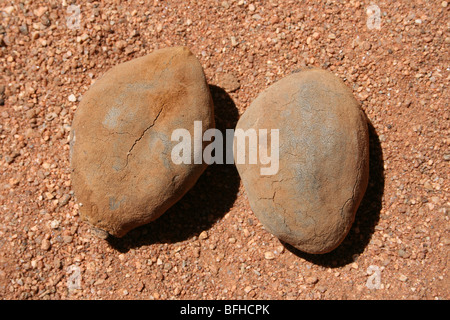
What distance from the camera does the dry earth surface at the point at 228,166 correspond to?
2.90 m

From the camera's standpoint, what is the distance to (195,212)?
3.05 meters

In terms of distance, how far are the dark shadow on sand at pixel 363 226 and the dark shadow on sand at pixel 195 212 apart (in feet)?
1.82

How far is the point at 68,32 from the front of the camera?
10.8 ft

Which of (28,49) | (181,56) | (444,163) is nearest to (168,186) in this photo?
(181,56)

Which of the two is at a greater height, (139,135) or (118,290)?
(139,135)

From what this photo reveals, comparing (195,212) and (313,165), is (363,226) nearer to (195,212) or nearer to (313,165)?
(313,165)

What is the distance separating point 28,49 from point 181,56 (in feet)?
4.48

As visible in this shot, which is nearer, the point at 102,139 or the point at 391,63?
the point at 102,139

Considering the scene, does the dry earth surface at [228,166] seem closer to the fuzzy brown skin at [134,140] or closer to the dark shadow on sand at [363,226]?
the dark shadow on sand at [363,226]

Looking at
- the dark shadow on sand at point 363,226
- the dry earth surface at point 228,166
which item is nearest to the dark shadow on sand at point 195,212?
the dry earth surface at point 228,166

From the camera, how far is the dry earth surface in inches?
114

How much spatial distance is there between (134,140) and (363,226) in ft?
5.39

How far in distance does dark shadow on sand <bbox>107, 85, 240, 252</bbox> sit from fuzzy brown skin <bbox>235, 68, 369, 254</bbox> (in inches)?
15.2

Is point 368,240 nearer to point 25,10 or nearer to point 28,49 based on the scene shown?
point 28,49
